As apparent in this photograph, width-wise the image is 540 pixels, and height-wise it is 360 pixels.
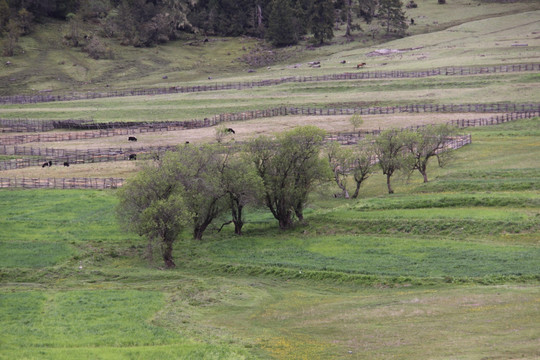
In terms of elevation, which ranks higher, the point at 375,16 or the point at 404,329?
the point at 375,16

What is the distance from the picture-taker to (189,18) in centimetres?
17825

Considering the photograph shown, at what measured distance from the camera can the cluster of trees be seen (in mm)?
46344

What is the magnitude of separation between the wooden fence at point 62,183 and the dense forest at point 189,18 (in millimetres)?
92472

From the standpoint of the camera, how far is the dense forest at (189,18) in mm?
161500

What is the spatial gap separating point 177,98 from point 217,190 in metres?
78.7

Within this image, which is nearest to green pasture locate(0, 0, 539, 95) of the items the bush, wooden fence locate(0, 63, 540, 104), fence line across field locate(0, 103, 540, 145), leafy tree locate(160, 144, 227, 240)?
the bush

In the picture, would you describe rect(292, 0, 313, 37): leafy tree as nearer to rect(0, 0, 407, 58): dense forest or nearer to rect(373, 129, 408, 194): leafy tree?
rect(0, 0, 407, 58): dense forest

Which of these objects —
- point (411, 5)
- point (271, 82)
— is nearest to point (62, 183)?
point (271, 82)

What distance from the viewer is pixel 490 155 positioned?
234 feet

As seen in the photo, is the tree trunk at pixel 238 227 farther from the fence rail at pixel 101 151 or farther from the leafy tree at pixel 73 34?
the leafy tree at pixel 73 34

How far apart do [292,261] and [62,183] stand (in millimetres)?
32452

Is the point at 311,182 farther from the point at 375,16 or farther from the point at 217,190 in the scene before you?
the point at 375,16

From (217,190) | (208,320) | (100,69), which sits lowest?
(208,320)

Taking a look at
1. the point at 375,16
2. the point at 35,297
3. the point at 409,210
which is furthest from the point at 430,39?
the point at 35,297
